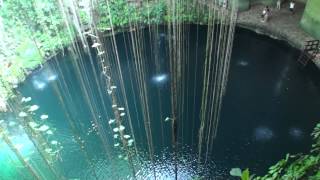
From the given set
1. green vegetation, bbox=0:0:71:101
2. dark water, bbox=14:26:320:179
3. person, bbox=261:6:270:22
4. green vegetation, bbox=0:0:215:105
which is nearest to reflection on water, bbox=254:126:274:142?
dark water, bbox=14:26:320:179

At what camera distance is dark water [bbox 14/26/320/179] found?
8477mm

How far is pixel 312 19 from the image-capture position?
1162 cm

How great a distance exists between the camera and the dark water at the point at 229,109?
848cm

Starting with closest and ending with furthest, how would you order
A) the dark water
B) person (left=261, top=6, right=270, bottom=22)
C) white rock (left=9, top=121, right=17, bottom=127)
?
the dark water < white rock (left=9, top=121, right=17, bottom=127) < person (left=261, top=6, right=270, bottom=22)

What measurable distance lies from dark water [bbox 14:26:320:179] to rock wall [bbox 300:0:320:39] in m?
0.85

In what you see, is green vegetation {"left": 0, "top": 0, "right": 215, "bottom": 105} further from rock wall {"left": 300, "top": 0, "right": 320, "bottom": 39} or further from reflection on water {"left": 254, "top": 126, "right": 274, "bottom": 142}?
reflection on water {"left": 254, "top": 126, "right": 274, "bottom": 142}

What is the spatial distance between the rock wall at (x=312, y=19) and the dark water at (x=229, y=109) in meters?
0.85

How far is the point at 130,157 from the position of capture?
8.12m

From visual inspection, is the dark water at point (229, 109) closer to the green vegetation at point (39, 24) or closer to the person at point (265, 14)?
the green vegetation at point (39, 24)

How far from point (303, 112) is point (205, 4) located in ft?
16.2

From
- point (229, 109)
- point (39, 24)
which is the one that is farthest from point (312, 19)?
point (39, 24)

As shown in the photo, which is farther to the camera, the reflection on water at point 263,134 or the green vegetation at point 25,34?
the green vegetation at point 25,34

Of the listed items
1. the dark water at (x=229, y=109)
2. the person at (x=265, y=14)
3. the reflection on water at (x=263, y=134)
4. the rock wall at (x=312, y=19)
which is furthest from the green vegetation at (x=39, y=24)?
the reflection on water at (x=263, y=134)

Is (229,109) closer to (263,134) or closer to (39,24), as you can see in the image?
(263,134)
